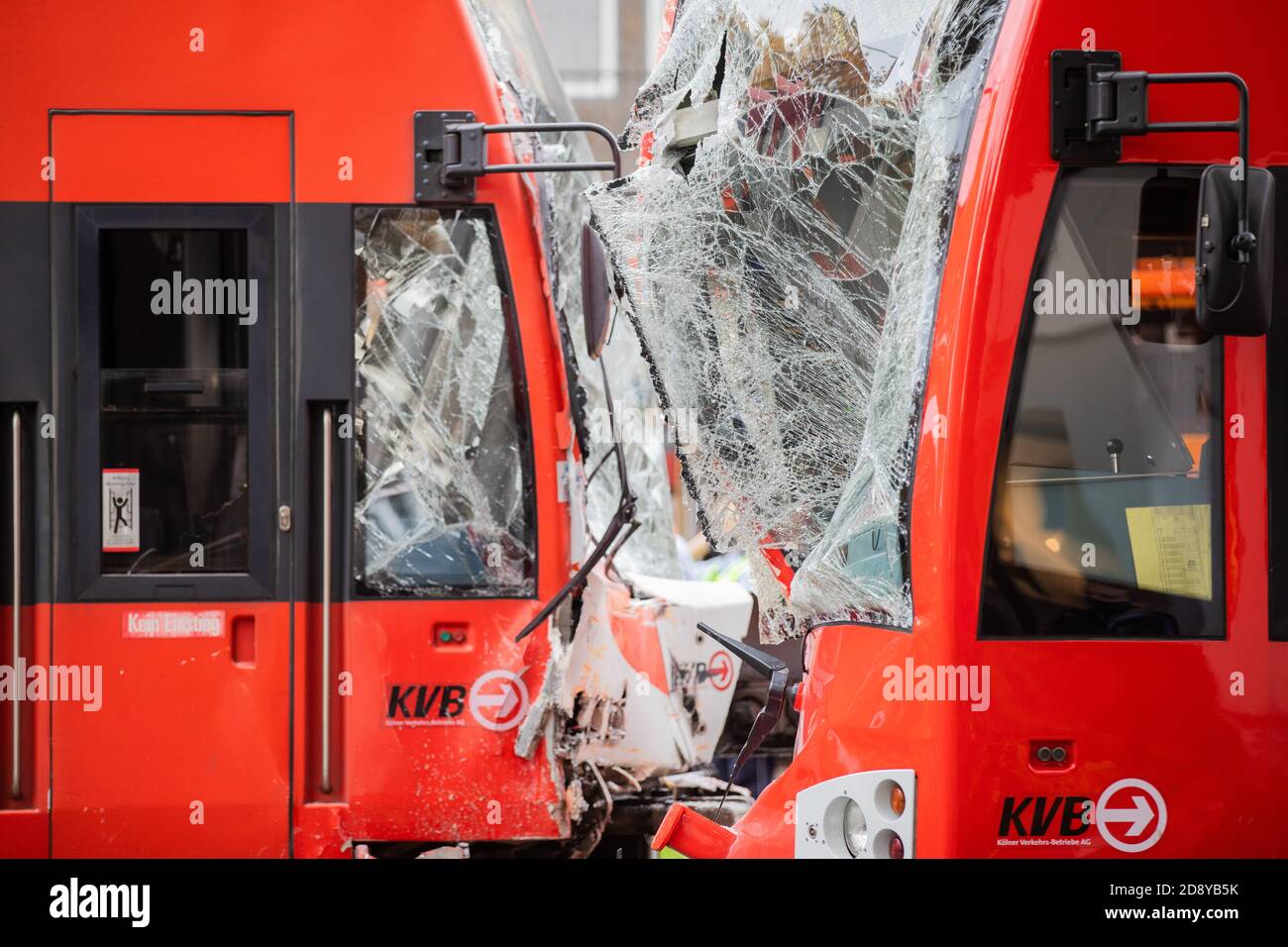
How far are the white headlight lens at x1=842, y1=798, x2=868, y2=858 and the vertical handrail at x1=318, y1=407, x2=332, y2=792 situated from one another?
1735 millimetres

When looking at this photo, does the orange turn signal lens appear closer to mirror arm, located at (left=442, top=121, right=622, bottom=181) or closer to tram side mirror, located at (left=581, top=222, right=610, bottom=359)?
tram side mirror, located at (left=581, top=222, right=610, bottom=359)

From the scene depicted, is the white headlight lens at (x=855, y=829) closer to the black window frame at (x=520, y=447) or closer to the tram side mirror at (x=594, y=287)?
the black window frame at (x=520, y=447)

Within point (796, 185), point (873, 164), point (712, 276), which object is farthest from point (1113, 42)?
point (712, 276)

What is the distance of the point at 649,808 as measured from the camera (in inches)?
179

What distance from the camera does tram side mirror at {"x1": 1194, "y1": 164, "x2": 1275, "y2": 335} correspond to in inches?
96.1

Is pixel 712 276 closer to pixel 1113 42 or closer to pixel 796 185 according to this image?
pixel 796 185

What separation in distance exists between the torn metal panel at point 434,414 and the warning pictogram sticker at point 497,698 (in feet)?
0.90

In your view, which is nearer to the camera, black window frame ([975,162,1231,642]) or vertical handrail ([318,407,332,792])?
black window frame ([975,162,1231,642])

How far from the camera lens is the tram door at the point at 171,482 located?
382 centimetres

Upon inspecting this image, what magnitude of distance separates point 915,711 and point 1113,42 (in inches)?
57.7
